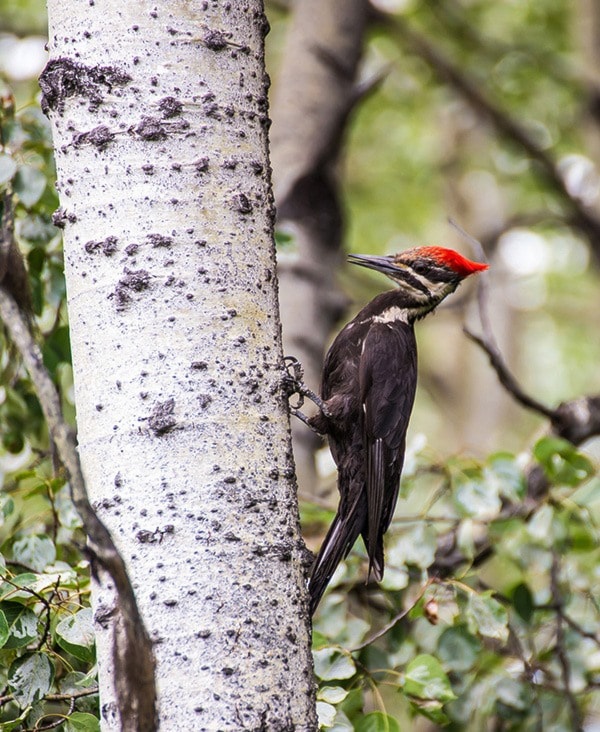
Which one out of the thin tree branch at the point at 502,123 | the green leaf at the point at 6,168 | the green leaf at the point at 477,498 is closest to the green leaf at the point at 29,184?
the green leaf at the point at 6,168

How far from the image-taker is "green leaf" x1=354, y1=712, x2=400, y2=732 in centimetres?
198

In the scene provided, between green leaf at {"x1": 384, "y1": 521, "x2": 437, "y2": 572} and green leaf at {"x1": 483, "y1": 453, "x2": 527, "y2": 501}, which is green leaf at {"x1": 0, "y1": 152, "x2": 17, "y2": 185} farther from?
green leaf at {"x1": 483, "y1": 453, "x2": 527, "y2": 501}

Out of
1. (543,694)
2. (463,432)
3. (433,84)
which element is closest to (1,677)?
(543,694)

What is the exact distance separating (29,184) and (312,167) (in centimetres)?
179

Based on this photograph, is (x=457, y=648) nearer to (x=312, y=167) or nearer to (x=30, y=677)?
(x=30, y=677)

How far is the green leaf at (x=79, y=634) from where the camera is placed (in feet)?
5.50

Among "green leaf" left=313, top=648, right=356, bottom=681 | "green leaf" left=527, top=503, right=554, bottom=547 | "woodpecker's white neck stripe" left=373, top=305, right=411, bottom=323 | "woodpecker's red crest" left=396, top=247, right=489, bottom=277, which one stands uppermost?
"woodpecker's red crest" left=396, top=247, right=489, bottom=277

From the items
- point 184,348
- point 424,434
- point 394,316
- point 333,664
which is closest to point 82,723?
point 333,664

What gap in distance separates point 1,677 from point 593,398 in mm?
2166

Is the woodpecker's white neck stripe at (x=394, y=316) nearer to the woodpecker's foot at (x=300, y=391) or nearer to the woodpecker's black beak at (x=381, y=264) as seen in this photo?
the woodpecker's black beak at (x=381, y=264)

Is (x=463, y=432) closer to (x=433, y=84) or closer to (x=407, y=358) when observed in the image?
(x=433, y=84)

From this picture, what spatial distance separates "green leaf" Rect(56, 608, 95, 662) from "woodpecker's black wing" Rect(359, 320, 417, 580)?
0.96 m

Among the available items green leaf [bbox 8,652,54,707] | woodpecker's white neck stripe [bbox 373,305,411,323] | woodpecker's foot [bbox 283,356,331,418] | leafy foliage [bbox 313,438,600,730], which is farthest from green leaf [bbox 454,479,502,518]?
green leaf [bbox 8,652,54,707]

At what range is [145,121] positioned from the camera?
59.5 inches
